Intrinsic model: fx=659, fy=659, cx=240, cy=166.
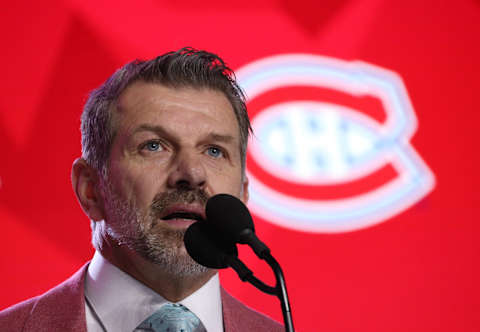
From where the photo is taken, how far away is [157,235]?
4.85ft

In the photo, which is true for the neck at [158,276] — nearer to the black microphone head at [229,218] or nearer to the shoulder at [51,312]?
the shoulder at [51,312]

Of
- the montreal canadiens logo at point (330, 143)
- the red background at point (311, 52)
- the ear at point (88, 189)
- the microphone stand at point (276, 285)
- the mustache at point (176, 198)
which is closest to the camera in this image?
the microphone stand at point (276, 285)

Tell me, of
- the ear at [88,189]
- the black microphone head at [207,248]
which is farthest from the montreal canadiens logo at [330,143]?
the black microphone head at [207,248]

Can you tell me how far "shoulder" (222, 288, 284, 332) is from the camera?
5.50 feet

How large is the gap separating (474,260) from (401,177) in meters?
0.44

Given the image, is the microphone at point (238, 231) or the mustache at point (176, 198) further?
the mustache at point (176, 198)

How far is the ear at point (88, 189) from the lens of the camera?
1.66 metres

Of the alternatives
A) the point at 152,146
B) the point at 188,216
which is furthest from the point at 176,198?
the point at 152,146

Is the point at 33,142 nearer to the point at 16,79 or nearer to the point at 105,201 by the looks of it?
the point at 16,79

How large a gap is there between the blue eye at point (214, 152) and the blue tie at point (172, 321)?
37 centimetres

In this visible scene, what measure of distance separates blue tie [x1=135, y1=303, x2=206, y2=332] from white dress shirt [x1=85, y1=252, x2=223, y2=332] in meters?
0.01

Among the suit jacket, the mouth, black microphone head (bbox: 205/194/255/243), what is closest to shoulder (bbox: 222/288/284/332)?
the suit jacket

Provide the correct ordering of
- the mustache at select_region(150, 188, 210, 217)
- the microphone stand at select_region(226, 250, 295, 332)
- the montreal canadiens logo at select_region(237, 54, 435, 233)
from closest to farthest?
1. the microphone stand at select_region(226, 250, 295, 332)
2. the mustache at select_region(150, 188, 210, 217)
3. the montreal canadiens logo at select_region(237, 54, 435, 233)

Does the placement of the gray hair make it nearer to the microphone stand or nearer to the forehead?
the forehead
